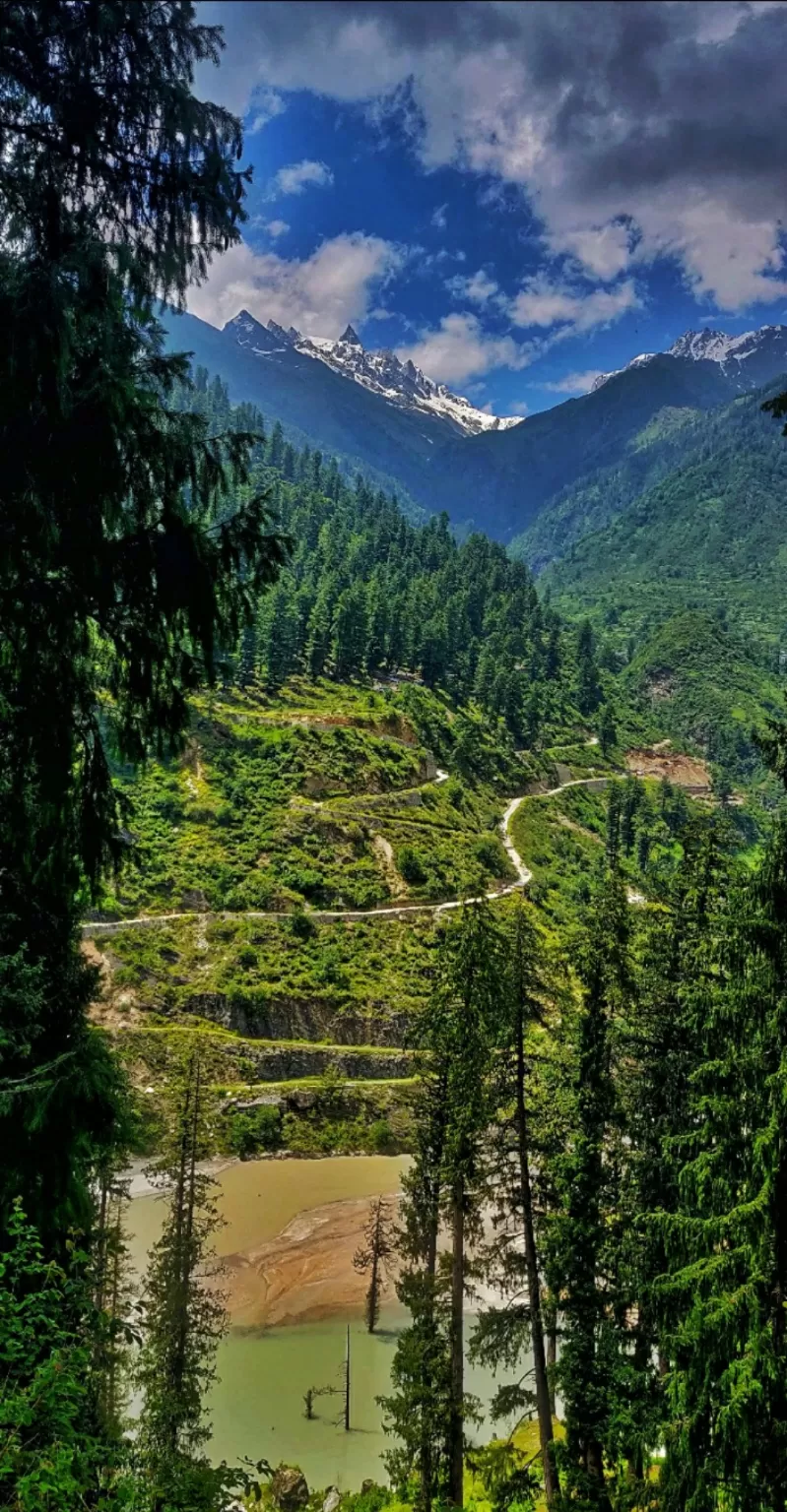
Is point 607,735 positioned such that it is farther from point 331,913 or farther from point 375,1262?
point 375,1262

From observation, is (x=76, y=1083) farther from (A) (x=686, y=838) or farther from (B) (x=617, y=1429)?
(A) (x=686, y=838)

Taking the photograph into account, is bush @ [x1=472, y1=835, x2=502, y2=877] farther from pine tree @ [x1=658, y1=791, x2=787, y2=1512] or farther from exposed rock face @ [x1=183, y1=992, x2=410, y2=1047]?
pine tree @ [x1=658, y1=791, x2=787, y2=1512]

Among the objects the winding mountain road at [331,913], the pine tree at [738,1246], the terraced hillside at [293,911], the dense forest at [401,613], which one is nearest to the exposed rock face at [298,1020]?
the terraced hillside at [293,911]

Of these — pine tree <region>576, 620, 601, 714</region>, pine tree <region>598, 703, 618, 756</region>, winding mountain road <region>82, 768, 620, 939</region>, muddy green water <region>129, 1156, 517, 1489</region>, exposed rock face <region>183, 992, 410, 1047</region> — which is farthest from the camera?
pine tree <region>576, 620, 601, 714</region>

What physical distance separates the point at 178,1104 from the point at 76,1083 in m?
21.7

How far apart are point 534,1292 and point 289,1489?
9.90 meters

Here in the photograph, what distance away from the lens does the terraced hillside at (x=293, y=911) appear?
146 ft

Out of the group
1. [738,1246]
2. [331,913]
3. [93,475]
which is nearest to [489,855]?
[331,913]

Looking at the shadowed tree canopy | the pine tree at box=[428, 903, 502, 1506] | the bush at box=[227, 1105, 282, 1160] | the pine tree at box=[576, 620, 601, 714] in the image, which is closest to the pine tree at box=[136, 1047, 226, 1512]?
the pine tree at box=[428, 903, 502, 1506]

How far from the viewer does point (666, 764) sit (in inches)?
4596

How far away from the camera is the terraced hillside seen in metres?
44.5

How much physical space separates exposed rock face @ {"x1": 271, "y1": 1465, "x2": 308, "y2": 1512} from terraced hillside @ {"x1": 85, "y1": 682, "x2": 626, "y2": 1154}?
14.5 meters

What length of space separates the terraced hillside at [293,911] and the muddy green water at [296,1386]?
8.19m

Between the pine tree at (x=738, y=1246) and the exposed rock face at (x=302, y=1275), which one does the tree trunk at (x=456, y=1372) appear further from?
the exposed rock face at (x=302, y=1275)
